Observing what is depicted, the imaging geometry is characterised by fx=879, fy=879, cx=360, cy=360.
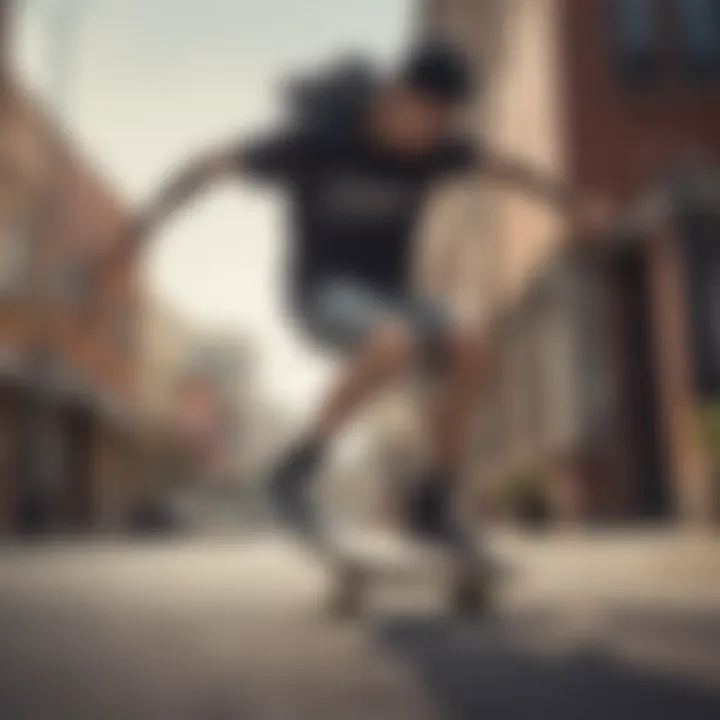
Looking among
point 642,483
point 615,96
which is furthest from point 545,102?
point 642,483

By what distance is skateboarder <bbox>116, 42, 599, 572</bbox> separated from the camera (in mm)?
1291

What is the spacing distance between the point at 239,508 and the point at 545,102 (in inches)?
133

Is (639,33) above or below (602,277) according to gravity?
above

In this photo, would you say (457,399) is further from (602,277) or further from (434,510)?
(602,277)

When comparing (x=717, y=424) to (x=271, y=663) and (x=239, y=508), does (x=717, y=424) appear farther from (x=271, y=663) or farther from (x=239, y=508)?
(x=271, y=663)

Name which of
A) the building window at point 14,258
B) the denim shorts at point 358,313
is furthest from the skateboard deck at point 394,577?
the building window at point 14,258

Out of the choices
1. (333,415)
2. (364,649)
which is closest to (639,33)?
(333,415)

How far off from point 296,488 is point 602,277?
3.31 meters

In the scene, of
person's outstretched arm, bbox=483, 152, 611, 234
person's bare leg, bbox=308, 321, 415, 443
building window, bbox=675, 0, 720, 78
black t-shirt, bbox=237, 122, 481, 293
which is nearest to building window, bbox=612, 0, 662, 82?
building window, bbox=675, 0, 720, 78

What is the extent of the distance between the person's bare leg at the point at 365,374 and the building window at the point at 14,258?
6.42 feet

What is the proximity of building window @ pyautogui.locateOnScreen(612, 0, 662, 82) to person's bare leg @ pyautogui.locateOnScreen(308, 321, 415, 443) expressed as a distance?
3252mm

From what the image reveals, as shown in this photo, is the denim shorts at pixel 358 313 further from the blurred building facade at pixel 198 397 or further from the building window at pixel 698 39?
the building window at pixel 698 39

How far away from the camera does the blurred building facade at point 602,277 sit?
386 centimetres

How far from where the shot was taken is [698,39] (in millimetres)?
3885
